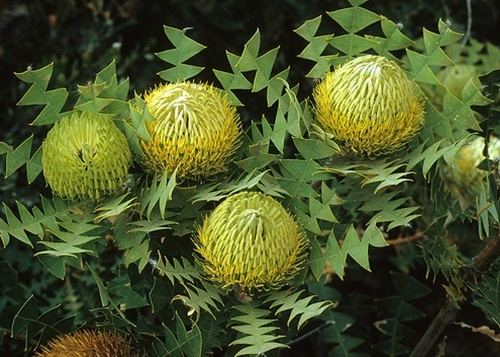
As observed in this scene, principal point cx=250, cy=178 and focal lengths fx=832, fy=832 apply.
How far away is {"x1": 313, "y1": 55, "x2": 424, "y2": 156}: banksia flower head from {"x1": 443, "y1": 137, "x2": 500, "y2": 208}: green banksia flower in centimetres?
32

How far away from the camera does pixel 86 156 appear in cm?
86

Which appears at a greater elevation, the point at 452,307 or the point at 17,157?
the point at 17,157

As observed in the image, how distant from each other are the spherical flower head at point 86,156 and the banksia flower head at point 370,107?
0.23 metres

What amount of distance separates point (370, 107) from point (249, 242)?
0.20 m

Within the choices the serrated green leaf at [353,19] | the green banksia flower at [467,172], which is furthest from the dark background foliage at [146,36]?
the serrated green leaf at [353,19]

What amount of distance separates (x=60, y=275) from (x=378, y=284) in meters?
0.80

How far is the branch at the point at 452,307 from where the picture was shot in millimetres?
994

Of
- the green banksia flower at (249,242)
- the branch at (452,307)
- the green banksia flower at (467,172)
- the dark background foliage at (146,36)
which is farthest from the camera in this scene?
the dark background foliage at (146,36)

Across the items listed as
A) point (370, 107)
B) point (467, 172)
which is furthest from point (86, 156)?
point (467, 172)

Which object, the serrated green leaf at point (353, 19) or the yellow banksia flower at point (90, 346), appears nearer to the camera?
the yellow banksia flower at point (90, 346)

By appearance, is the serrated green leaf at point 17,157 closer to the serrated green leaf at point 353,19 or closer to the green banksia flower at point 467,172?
the serrated green leaf at point 353,19

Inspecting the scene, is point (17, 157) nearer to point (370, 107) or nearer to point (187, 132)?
point (187, 132)

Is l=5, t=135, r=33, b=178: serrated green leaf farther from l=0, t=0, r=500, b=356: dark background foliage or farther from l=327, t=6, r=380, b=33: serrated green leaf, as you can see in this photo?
l=0, t=0, r=500, b=356: dark background foliage

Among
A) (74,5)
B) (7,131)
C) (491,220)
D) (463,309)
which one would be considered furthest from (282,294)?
(74,5)
